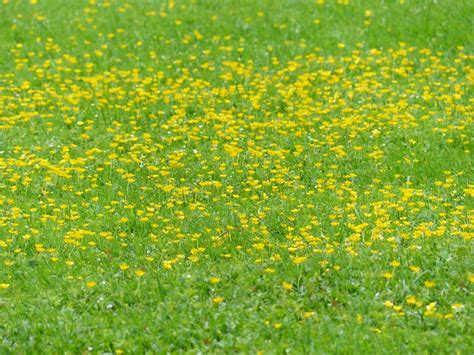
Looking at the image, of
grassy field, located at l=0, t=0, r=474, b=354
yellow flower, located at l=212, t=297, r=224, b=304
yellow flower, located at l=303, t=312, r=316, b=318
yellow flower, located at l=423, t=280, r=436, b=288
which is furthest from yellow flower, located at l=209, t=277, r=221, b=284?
yellow flower, located at l=423, t=280, r=436, b=288

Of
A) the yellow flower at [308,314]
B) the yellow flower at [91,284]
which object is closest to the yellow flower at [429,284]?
the yellow flower at [308,314]

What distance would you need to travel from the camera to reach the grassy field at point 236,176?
210 inches

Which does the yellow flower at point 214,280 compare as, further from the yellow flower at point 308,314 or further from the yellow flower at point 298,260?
the yellow flower at point 308,314

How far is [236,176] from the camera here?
25.0 ft

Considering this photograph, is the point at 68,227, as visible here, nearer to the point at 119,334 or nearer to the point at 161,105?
the point at 119,334

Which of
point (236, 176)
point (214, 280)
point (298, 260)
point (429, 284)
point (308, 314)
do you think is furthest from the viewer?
point (236, 176)

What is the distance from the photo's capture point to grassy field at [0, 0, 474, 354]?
17.5 ft

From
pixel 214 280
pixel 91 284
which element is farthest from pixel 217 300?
pixel 91 284

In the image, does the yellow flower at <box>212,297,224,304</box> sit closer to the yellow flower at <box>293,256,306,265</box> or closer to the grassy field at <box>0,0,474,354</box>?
the grassy field at <box>0,0,474,354</box>

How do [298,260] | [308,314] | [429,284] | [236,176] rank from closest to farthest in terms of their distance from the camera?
[308,314] → [429,284] → [298,260] → [236,176]

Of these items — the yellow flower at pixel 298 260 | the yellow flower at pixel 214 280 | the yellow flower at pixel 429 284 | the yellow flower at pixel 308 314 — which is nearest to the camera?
the yellow flower at pixel 308 314

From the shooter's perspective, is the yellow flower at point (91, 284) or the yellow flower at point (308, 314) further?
the yellow flower at point (91, 284)

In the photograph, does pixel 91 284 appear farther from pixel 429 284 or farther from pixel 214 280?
pixel 429 284

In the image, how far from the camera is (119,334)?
520 centimetres
